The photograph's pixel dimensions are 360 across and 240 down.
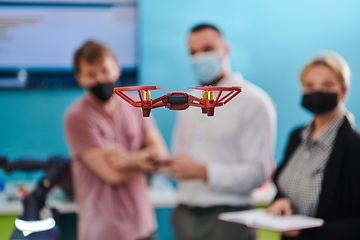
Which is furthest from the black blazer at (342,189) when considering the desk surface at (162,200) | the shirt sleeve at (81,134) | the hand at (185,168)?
the desk surface at (162,200)

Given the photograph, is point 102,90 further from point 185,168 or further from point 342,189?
point 342,189

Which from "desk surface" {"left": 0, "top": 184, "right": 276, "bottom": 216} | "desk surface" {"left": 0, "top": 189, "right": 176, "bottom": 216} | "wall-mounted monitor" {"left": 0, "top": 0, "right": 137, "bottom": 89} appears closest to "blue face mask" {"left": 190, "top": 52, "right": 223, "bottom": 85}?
"wall-mounted monitor" {"left": 0, "top": 0, "right": 137, "bottom": 89}

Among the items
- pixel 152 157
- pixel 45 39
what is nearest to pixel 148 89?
pixel 152 157

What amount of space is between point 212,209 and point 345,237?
40 cm

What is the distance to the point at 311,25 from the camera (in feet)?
8.16

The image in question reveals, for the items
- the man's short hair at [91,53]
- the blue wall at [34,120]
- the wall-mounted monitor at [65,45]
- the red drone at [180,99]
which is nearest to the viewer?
the red drone at [180,99]

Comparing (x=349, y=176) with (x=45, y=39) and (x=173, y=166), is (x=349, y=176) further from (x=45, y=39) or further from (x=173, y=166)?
(x=45, y=39)

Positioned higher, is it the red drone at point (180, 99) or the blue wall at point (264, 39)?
the blue wall at point (264, 39)

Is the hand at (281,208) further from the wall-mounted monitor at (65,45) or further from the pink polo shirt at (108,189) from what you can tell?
the wall-mounted monitor at (65,45)

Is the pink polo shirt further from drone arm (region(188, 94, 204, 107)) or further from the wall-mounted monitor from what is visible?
the wall-mounted monitor

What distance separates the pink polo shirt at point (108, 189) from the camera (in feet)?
3.40

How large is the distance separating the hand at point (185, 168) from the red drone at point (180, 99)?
2.20 ft

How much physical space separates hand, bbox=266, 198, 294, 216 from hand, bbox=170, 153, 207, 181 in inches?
9.1

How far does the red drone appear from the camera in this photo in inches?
17.0
